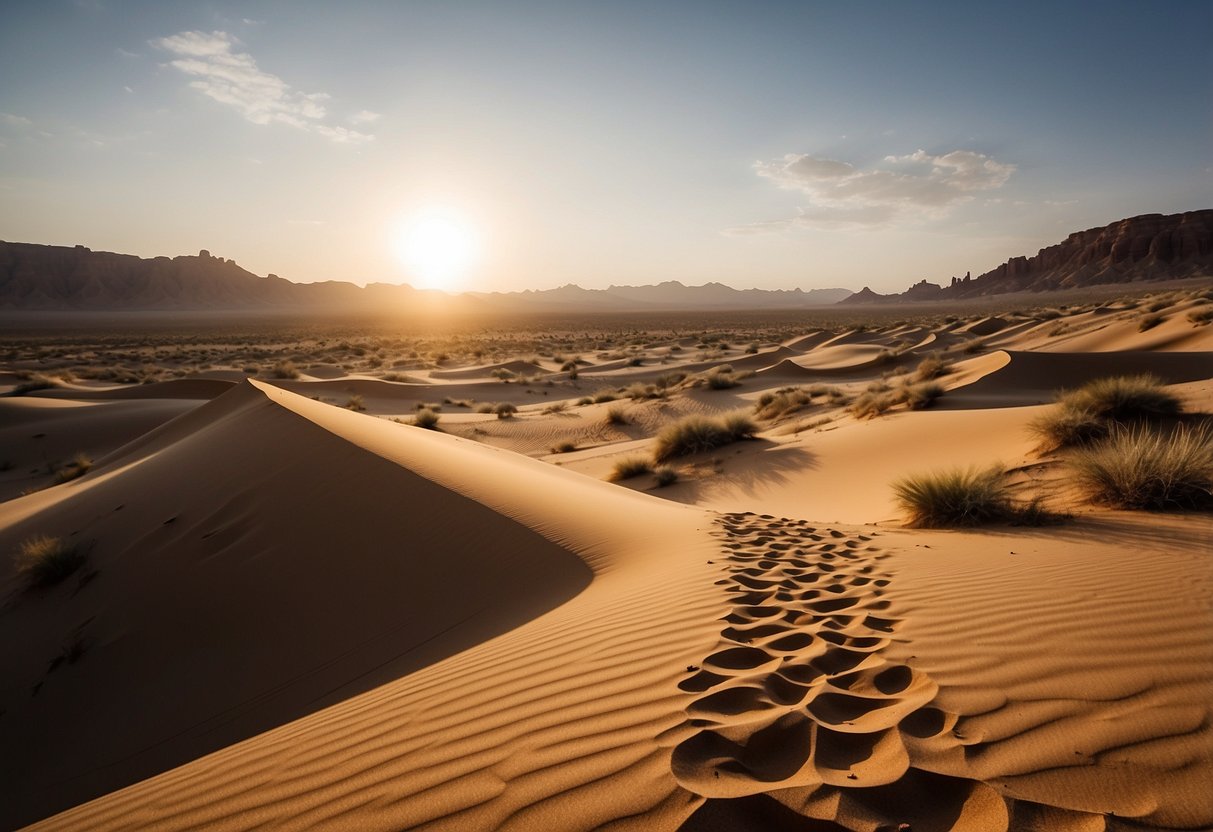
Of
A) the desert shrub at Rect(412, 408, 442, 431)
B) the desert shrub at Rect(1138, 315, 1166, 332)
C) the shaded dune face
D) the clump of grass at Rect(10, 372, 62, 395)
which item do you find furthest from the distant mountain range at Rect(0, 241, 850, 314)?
the desert shrub at Rect(1138, 315, 1166, 332)

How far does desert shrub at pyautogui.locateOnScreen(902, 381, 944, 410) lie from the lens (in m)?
12.1

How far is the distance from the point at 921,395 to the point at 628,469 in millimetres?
6311

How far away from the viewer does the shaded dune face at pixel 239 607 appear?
11.5 ft

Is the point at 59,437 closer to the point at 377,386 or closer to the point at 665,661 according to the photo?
the point at 377,386

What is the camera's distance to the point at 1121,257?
371ft

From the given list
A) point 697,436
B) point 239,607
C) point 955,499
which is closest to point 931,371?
point 697,436

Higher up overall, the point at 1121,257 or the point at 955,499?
the point at 1121,257

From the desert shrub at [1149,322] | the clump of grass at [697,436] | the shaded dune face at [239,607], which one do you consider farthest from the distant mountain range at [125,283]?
the desert shrub at [1149,322]

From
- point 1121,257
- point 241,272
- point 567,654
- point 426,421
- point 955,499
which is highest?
point 241,272

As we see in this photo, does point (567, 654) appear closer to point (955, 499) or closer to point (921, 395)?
point (955, 499)

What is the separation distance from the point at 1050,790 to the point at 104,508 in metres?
8.34

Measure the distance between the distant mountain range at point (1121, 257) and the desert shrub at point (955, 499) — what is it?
128557mm

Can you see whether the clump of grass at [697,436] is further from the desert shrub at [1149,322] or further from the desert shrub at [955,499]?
the desert shrub at [1149,322]

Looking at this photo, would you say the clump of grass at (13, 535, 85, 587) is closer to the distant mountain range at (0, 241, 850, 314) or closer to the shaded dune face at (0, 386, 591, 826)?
the shaded dune face at (0, 386, 591, 826)
